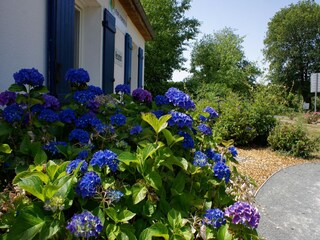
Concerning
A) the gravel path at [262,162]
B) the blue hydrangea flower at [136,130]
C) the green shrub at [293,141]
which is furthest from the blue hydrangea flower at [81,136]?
the green shrub at [293,141]

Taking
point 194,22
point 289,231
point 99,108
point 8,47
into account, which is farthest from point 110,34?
point 194,22

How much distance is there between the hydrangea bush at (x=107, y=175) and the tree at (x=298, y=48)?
4193 cm

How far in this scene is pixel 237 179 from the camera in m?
2.64

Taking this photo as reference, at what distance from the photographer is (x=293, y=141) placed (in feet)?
26.6

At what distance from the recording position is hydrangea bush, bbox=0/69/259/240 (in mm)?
1533

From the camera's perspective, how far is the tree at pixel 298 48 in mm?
41688

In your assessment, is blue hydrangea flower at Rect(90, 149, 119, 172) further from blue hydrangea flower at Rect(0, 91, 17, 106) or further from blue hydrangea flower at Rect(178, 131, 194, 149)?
blue hydrangea flower at Rect(0, 91, 17, 106)

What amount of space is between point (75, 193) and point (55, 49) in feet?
8.05

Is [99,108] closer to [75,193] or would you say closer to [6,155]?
[6,155]

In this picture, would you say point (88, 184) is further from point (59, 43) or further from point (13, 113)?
point (59, 43)

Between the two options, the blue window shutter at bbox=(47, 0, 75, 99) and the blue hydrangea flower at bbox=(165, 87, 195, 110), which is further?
the blue window shutter at bbox=(47, 0, 75, 99)

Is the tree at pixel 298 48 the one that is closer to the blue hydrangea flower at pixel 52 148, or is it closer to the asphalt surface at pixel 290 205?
the asphalt surface at pixel 290 205

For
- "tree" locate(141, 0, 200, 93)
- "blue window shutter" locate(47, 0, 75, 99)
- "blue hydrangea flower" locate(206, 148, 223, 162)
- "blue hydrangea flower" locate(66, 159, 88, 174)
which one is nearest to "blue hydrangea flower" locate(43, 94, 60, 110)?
"blue hydrangea flower" locate(66, 159, 88, 174)

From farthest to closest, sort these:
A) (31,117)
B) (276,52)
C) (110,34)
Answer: (276,52), (110,34), (31,117)
